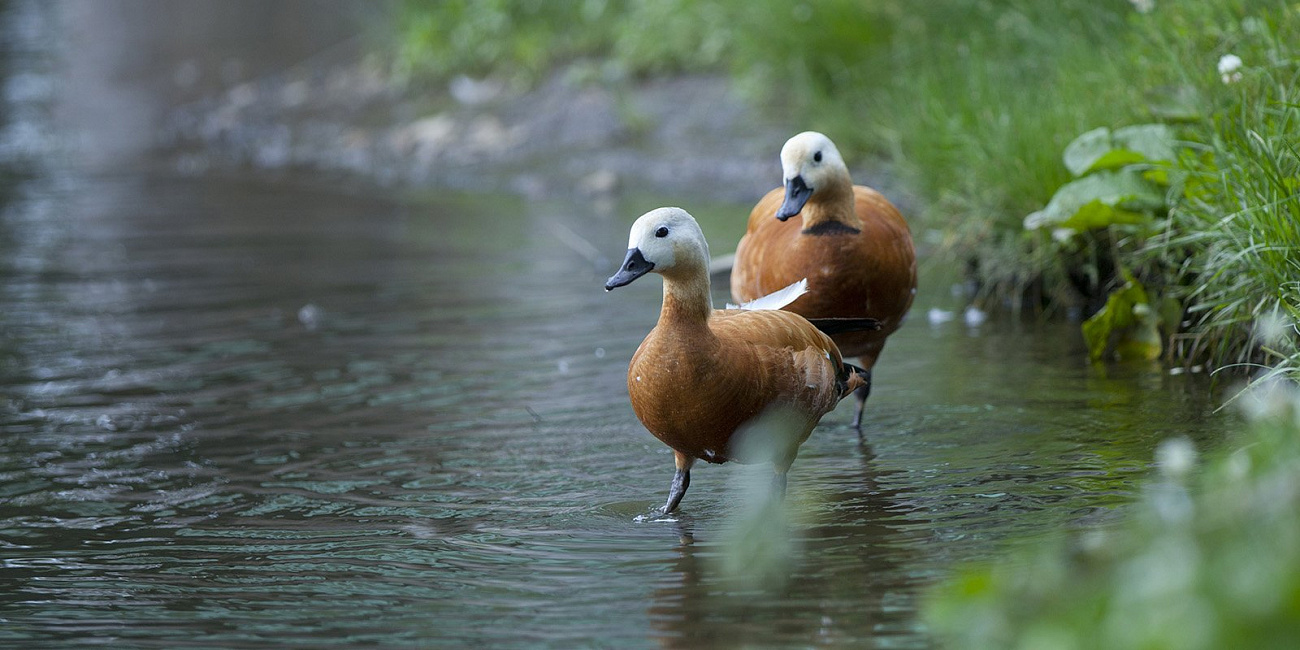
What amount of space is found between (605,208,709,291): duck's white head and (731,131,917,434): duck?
97 cm

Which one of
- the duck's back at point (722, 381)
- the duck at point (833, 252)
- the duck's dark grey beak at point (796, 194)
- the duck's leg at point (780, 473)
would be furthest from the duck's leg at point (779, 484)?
the duck's dark grey beak at point (796, 194)

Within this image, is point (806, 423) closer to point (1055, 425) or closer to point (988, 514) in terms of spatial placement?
point (988, 514)

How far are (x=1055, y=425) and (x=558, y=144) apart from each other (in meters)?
9.27

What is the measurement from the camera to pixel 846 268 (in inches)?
213

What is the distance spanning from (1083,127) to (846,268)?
7.72 ft

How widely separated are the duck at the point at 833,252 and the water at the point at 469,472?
0.47 m

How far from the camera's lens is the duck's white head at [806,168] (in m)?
5.35

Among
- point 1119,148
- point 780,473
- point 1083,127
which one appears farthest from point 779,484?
point 1083,127

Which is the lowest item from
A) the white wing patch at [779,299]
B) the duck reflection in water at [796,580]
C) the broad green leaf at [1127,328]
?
the duck reflection in water at [796,580]

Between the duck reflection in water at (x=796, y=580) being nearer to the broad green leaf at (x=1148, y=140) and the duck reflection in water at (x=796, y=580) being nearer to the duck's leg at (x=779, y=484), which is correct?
the duck's leg at (x=779, y=484)

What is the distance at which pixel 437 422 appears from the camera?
19.7ft

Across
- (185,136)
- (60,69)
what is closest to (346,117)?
(185,136)

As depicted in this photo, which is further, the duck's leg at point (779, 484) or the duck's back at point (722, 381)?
the duck's leg at point (779, 484)

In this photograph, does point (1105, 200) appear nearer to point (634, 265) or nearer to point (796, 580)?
point (634, 265)
